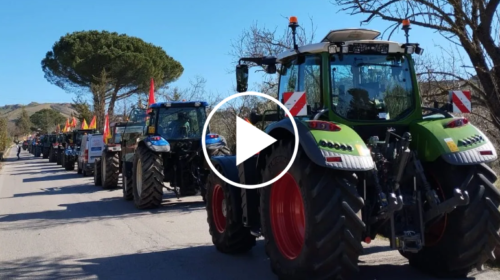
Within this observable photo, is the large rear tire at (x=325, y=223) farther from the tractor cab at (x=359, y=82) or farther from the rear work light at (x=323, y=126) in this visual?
the tractor cab at (x=359, y=82)

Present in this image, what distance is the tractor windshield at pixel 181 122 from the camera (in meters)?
12.8

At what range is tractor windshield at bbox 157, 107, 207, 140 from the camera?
42.0ft

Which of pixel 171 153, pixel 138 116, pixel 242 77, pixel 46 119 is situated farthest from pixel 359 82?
pixel 46 119

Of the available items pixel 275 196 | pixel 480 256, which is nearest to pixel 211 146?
pixel 275 196

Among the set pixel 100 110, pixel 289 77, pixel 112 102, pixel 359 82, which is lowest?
pixel 359 82

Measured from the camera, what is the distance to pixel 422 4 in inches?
378

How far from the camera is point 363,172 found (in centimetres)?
510

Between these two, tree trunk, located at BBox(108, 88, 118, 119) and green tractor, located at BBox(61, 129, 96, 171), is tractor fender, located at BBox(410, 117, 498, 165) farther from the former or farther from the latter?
tree trunk, located at BBox(108, 88, 118, 119)

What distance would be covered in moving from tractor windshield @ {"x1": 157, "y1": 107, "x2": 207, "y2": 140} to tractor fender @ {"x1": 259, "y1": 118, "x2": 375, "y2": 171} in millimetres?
7898

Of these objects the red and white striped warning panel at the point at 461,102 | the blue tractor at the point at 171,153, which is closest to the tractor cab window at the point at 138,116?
the blue tractor at the point at 171,153

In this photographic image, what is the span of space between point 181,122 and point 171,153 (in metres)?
0.89

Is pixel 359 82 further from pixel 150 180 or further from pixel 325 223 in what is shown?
pixel 150 180

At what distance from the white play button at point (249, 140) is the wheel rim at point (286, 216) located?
0.49m

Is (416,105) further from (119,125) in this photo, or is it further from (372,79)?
(119,125)
